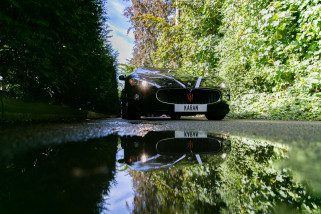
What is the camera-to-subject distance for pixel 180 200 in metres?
1.09

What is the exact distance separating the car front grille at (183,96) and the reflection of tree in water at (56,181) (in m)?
4.90

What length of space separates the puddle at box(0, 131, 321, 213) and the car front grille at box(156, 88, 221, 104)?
4873 mm

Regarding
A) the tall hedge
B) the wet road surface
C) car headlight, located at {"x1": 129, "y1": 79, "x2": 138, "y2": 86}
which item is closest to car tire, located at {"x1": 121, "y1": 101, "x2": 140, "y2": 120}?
car headlight, located at {"x1": 129, "y1": 79, "x2": 138, "y2": 86}

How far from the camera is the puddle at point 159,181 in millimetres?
1041

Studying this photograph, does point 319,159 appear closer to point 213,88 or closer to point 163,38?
point 213,88

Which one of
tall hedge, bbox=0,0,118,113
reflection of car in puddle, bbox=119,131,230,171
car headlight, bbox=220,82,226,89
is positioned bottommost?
reflection of car in puddle, bbox=119,131,230,171

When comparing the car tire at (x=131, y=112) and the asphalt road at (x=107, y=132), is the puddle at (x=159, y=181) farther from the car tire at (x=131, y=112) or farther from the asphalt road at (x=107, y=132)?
the car tire at (x=131, y=112)

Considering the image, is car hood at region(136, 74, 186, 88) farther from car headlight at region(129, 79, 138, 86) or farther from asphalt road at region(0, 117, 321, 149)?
asphalt road at region(0, 117, 321, 149)

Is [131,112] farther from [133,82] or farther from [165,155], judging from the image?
[165,155]

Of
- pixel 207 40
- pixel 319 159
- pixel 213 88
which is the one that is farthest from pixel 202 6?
pixel 319 159

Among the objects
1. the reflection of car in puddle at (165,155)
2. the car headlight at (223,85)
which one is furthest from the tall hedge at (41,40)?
the reflection of car in puddle at (165,155)

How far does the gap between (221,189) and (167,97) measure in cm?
602

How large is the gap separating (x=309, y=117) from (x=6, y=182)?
27.7ft

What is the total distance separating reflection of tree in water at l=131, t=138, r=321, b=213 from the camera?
1.04m
